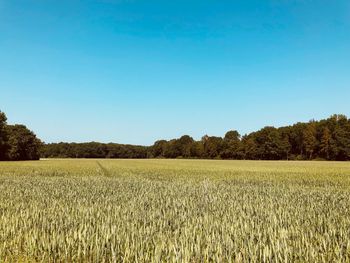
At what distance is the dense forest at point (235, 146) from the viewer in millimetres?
108750

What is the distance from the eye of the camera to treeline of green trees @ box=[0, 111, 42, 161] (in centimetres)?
9462

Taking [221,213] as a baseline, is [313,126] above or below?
above

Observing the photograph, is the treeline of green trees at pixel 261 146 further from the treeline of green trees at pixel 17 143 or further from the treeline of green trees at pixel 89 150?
the treeline of green trees at pixel 17 143

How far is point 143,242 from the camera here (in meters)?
5.49

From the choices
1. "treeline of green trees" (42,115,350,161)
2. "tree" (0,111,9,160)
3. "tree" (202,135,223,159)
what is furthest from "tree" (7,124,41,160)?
"tree" (202,135,223,159)

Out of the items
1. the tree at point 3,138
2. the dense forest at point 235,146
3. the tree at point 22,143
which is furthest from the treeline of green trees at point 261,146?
the tree at point 3,138

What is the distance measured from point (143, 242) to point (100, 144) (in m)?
181

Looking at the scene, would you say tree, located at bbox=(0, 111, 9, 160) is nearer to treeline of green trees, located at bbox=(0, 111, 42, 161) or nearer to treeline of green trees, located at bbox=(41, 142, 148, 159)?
treeline of green trees, located at bbox=(0, 111, 42, 161)

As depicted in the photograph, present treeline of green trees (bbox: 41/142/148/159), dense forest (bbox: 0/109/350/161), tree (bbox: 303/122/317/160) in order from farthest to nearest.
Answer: treeline of green trees (bbox: 41/142/148/159)
tree (bbox: 303/122/317/160)
dense forest (bbox: 0/109/350/161)

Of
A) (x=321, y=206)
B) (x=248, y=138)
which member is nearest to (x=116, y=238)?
(x=321, y=206)

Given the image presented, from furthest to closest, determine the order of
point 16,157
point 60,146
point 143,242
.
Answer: point 60,146
point 16,157
point 143,242

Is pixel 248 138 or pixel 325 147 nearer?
pixel 325 147

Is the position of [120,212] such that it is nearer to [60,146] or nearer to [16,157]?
[16,157]

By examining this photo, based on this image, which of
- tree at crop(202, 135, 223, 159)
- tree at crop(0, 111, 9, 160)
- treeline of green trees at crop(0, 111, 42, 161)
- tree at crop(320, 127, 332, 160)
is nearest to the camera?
tree at crop(0, 111, 9, 160)
